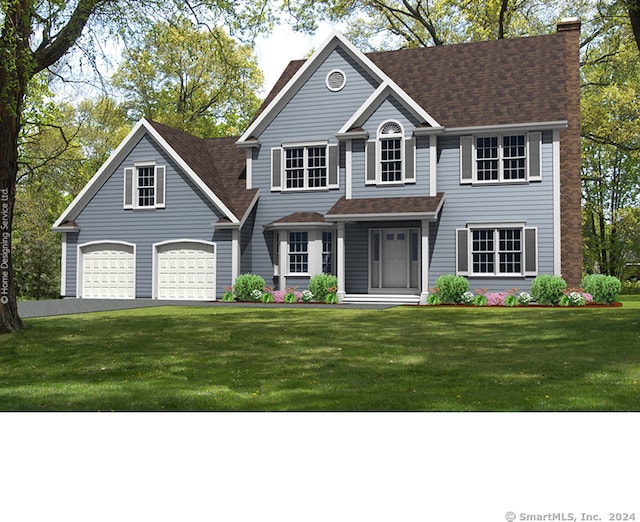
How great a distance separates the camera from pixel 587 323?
17766 millimetres

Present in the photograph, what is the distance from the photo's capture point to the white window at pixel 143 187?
30.3 m

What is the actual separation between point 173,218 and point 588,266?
2923cm

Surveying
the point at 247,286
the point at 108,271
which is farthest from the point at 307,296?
the point at 108,271

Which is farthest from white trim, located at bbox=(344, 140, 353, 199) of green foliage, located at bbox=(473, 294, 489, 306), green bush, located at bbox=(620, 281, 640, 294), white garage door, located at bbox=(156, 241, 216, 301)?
green bush, located at bbox=(620, 281, 640, 294)

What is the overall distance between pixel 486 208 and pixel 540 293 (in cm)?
397

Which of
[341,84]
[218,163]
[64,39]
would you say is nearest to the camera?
[64,39]

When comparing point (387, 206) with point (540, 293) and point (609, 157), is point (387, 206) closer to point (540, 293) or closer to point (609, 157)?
point (540, 293)

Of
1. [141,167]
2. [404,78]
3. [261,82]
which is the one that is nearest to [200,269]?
[141,167]

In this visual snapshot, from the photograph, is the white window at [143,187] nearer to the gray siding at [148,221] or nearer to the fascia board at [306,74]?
the gray siding at [148,221]

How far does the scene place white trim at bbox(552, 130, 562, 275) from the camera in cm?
2609

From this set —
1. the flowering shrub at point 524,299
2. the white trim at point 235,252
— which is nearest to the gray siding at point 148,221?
the white trim at point 235,252

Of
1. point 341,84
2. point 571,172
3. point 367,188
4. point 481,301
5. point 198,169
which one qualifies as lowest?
point 481,301

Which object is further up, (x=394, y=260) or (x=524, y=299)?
(x=394, y=260)

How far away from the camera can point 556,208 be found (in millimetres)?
26266
